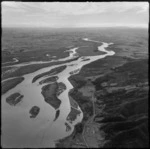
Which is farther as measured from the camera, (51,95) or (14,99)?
(51,95)

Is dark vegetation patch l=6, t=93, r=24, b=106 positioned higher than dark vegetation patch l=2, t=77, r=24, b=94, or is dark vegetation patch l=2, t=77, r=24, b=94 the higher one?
dark vegetation patch l=2, t=77, r=24, b=94

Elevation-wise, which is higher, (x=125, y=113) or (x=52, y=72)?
(x=52, y=72)

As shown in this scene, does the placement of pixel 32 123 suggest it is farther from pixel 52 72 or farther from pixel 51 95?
pixel 52 72

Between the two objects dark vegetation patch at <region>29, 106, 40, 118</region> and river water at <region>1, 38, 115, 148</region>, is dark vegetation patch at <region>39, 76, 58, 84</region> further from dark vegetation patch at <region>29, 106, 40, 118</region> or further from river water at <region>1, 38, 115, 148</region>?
dark vegetation patch at <region>29, 106, 40, 118</region>

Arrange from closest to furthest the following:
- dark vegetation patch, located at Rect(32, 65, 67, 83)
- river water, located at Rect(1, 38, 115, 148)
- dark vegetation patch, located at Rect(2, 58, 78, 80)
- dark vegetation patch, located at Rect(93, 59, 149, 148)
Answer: dark vegetation patch, located at Rect(93, 59, 149, 148) < river water, located at Rect(1, 38, 115, 148) < dark vegetation patch, located at Rect(32, 65, 67, 83) < dark vegetation patch, located at Rect(2, 58, 78, 80)

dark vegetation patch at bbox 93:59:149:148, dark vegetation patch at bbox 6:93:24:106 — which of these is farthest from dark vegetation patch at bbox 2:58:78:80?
dark vegetation patch at bbox 93:59:149:148

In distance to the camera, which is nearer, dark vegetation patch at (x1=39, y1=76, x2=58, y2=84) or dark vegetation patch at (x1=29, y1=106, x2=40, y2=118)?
dark vegetation patch at (x1=29, y1=106, x2=40, y2=118)

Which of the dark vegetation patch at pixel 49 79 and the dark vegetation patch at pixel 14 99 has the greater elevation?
the dark vegetation patch at pixel 49 79

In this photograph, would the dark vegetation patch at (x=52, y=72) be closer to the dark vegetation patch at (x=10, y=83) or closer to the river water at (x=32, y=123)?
the dark vegetation patch at (x=10, y=83)

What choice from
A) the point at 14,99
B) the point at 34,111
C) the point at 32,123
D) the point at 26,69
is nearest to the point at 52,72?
the point at 26,69

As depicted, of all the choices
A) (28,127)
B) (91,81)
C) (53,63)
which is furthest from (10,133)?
(53,63)

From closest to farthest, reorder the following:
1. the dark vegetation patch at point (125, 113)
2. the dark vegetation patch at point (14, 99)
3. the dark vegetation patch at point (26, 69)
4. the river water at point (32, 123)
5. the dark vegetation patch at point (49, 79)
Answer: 1. the dark vegetation patch at point (125, 113)
2. the river water at point (32, 123)
3. the dark vegetation patch at point (14, 99)
4. the dark vegetation patch at point (49, 79)
5. the dark vegetation patch at point (26, 69)

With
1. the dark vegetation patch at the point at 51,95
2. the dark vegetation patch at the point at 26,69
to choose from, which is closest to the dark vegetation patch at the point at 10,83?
the dark vegetation patch at the point at 26,69
